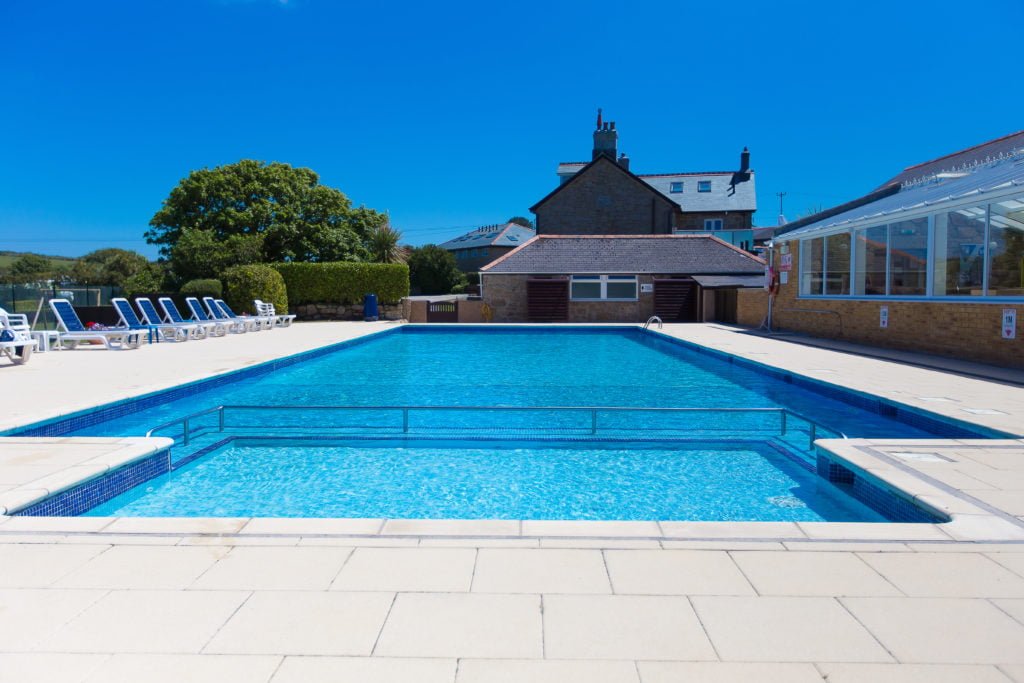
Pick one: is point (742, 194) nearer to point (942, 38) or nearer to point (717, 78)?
point (717, 78)

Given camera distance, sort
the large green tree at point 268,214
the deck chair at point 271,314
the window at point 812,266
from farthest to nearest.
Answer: the large green tree at point 268,214, the deck chair at point 271,314, the window at point 812,266

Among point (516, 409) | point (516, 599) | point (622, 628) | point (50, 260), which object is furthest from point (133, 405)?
point (50, 260)

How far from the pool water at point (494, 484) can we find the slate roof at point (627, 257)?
18800 millimetres

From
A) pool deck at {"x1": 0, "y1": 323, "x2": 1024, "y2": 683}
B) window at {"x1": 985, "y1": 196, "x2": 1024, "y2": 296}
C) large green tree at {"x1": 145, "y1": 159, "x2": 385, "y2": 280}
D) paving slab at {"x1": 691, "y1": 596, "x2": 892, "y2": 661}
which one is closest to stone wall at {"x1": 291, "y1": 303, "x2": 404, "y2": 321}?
large green tree at {"x1": 145, "y1": 159, "x2": 385, "y2": 280}

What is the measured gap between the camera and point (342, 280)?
Answer: 81.4 feet

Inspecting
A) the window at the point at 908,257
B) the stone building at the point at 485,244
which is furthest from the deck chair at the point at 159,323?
the stone building at the point at 485,244

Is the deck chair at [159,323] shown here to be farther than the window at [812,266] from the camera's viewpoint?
No

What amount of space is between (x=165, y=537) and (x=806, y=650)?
300cm

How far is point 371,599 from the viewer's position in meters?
2.46

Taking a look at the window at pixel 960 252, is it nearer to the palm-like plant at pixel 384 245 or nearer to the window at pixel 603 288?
the window at pixel 603 288

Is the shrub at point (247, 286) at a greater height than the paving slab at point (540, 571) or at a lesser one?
greater

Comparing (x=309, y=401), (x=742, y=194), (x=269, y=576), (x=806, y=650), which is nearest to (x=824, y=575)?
(x=806, y=650)

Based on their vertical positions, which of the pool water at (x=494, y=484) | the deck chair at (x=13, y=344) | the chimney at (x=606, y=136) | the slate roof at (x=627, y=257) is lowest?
the pool water at (x=494, y=484)

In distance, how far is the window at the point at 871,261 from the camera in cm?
1323
